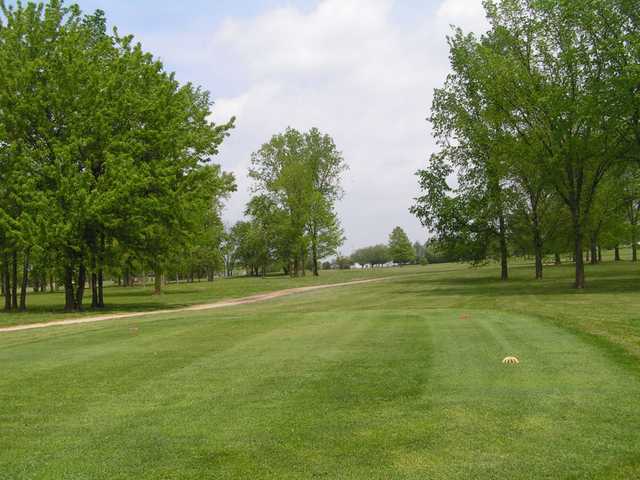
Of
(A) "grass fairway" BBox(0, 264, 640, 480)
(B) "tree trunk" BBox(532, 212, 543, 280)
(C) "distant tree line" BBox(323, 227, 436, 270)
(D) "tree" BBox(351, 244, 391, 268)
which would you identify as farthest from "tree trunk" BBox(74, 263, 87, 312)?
(D) "tree" BBox(351, 244, 391, 268)

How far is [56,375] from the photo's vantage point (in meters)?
9.37

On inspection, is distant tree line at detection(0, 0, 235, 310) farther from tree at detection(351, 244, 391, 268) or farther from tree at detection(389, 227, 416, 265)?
tree at detection(351, 244, 391, 268)

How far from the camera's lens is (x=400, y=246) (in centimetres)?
12725

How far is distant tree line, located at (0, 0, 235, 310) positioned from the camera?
26.1m

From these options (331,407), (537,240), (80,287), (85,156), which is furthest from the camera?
(537,240)

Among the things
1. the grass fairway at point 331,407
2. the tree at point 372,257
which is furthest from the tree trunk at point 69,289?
the tree at point 372,257

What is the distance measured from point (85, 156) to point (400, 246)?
4057 inches

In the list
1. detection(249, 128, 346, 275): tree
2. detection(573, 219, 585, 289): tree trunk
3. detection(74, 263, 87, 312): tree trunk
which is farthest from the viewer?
detection(249, 128, 346, 275): tree

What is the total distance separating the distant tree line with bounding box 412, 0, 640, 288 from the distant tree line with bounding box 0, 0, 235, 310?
17.9m

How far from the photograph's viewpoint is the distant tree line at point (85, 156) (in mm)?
26094

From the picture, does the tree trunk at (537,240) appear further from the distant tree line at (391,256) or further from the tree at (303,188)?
the distant tree line at (391,256)

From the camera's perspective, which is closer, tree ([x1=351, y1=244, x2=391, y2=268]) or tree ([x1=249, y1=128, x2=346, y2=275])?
tree ([x1=249, y1=128, x2=346, y2=275])

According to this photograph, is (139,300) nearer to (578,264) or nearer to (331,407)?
(578,264)

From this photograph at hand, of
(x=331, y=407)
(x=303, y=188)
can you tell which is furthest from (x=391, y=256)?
(x=331, y=407)
